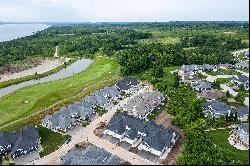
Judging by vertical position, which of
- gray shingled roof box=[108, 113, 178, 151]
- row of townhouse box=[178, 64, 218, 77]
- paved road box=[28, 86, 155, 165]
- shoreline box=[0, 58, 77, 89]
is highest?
row of townhouse box=[178, 64, 218, 77]

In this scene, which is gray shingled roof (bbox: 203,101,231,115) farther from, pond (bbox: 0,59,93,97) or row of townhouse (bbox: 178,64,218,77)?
pond (bbox: 0,59,93,97)

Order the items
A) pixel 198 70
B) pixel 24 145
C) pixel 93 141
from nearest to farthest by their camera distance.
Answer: pixel 24 145
pixel 93 141
pixel 198 70

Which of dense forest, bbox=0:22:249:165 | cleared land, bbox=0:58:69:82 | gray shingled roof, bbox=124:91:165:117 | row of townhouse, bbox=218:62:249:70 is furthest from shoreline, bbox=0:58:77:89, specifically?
row of townhouse, bbox=218:62:249:70

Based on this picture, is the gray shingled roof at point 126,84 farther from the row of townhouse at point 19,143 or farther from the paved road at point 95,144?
the row of townhouse at point 19,143

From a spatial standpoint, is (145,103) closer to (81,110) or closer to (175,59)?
(81,110)

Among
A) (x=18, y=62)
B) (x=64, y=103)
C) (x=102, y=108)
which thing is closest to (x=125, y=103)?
(x=102, y=108)

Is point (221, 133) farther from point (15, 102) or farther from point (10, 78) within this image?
point (10, 78)
